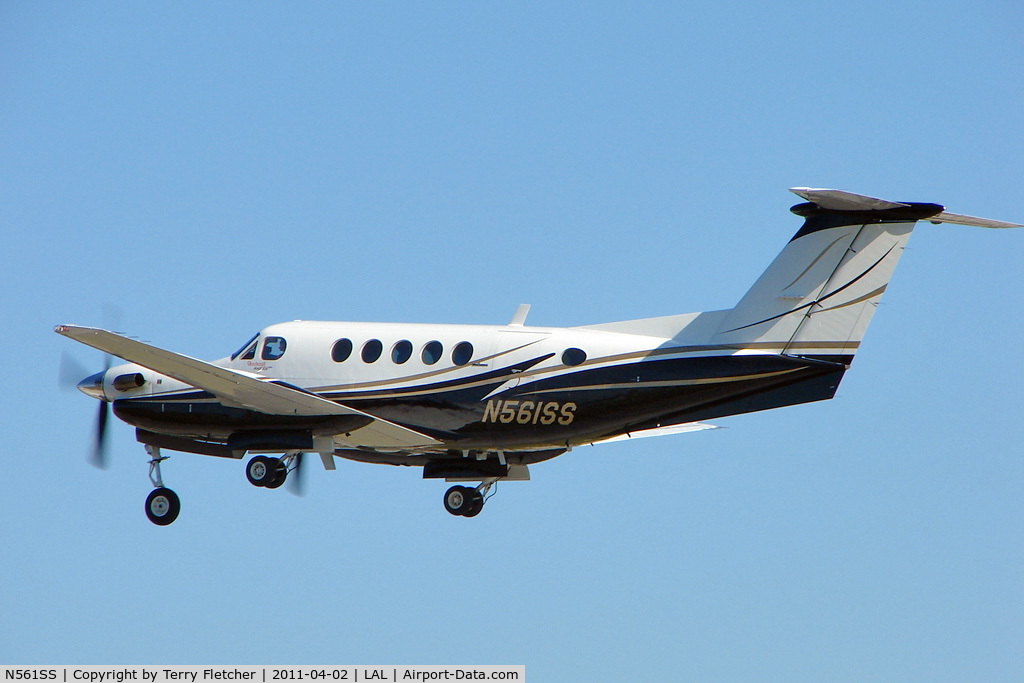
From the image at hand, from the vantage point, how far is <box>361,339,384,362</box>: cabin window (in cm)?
2555

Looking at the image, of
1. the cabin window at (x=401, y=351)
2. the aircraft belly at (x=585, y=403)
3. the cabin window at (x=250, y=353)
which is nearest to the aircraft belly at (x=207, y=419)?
the aircraft belly at (x=585, y=403)

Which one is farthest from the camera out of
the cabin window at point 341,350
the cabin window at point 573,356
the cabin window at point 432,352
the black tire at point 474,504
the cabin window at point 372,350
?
the black tire at point 474,504

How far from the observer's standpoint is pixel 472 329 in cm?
2516

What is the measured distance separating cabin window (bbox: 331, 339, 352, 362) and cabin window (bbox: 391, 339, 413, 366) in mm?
1052

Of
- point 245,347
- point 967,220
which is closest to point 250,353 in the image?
point 245,347

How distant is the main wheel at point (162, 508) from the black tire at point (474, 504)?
21.4 ft

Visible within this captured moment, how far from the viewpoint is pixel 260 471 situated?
2559 centimetres

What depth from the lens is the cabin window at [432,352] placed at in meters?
24.9

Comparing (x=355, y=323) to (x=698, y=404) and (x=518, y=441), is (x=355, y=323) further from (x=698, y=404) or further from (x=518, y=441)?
(x=698, y=404)

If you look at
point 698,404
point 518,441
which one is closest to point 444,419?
point 518,441

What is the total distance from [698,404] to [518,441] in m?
3.72

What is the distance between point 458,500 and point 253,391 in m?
5.00

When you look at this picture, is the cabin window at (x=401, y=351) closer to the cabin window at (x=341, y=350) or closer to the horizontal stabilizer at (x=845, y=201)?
the cabin window at (x=341, y=350)

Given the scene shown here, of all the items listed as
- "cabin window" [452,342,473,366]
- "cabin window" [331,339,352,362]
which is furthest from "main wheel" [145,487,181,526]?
"cabin window" [452,342,473,366]
